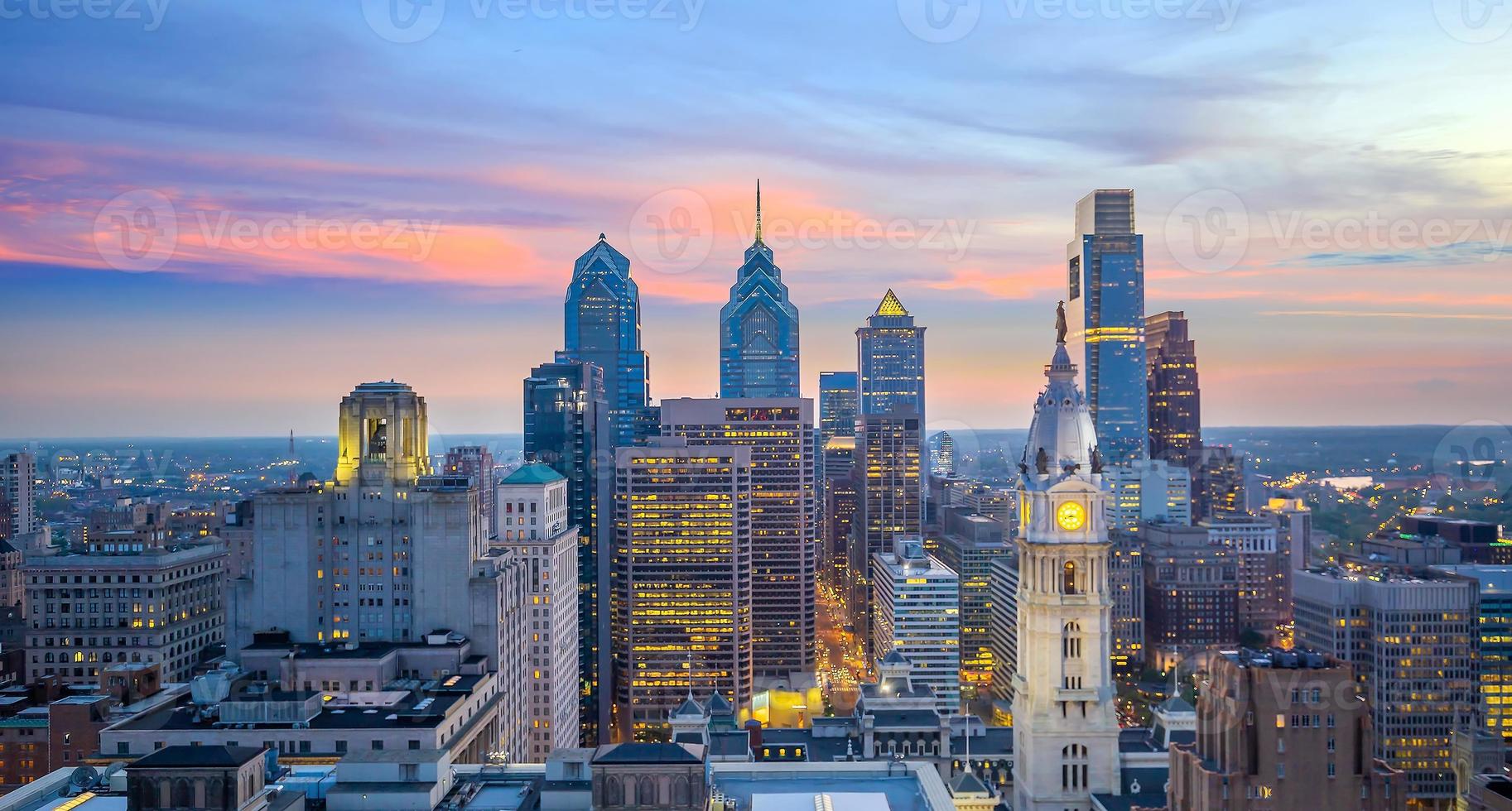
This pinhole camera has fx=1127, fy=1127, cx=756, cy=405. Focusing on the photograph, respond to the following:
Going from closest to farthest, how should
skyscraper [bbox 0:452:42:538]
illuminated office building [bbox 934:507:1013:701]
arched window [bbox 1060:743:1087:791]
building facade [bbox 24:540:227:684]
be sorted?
arched window [bbox 1060:743:1087:791], building facade [bbox 24:540:227:684], skyscraper [bbox 0:452:42:538], illuminated office building [bbox 934:507:1013:701]

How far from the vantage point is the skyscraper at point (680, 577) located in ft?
462

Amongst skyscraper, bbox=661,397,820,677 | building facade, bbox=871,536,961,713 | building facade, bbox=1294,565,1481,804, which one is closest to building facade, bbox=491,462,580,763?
building facade, bbox=871,536,961,713

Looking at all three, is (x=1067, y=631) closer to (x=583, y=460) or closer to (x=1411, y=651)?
(x=1411, y=651)

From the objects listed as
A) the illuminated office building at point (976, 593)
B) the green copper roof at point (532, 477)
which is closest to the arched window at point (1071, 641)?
the green copper roof at point (532, 477)

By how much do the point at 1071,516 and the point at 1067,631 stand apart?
6224mm

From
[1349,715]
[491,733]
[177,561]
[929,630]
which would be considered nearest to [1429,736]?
[929,630]

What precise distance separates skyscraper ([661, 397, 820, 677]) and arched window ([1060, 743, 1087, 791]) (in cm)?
10227

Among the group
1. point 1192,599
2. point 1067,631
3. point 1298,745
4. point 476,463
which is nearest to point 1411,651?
point 1192,599

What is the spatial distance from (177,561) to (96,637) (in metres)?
7.58

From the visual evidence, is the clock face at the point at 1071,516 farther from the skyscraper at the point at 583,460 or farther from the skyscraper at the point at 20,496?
the skyscraper at the point at 20,496

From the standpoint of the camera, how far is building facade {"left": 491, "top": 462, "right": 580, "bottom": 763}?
9431cm

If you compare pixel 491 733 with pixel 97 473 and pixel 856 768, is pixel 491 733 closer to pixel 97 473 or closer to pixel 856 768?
pixel 856 768

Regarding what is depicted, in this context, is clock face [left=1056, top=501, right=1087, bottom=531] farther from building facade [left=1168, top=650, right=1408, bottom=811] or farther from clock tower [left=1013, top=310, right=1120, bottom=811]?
building facade [left=1168, top=650, right=1408, bottom=811]

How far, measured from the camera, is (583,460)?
156250 mm
